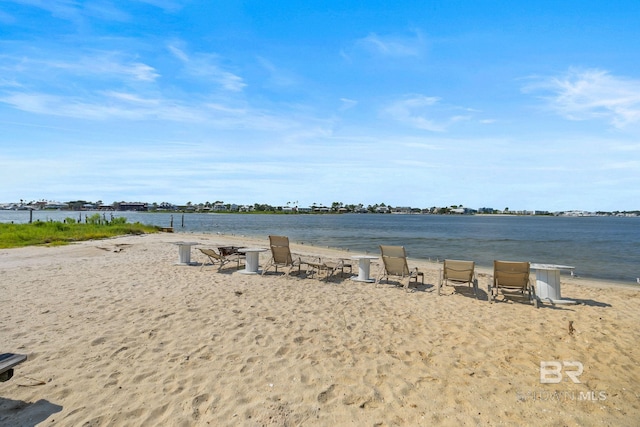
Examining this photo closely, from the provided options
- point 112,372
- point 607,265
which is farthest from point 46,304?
point 607,265

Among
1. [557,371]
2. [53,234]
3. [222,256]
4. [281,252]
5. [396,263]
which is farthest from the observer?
[53,234]

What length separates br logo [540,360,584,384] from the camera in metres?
3.95

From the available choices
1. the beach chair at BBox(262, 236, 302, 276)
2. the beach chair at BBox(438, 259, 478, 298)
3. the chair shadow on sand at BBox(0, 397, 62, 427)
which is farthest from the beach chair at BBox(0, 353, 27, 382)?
the beach chair at BBox(438, 259, 478, 298)

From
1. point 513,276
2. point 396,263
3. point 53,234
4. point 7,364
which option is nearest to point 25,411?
point 7,364

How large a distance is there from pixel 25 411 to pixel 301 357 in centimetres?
259

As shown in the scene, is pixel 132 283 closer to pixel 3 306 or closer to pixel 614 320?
pixel 3 306

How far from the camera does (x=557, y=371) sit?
4156 millimetres

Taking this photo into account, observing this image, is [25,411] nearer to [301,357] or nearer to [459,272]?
[301,357]

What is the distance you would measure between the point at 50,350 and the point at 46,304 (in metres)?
2.42

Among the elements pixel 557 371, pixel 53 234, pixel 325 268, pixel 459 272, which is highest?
pixel 459 272

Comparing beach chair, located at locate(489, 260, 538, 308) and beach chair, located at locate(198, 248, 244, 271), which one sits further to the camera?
beach chair, located at locate(198, 248, 244, 271)

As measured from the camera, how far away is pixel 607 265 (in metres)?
18.9

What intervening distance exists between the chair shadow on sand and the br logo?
4.75 m

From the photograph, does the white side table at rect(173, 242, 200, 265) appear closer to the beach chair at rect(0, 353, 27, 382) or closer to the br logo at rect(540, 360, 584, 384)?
the beach chair at rect(0, 353, 27, 382)
